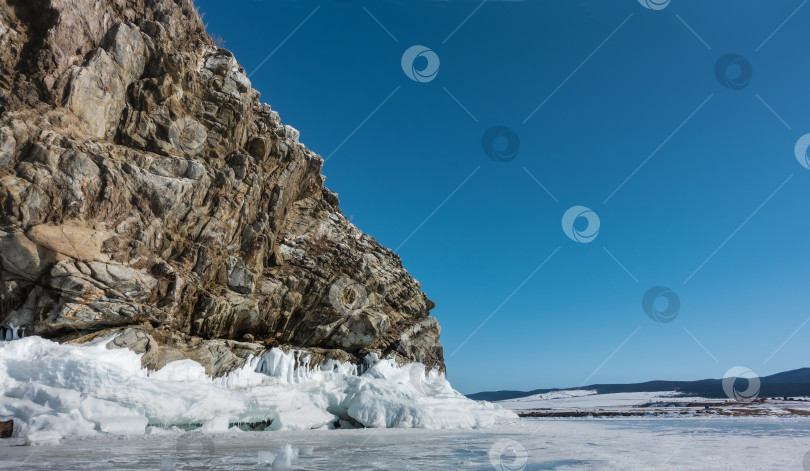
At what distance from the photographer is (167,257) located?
2462 cm

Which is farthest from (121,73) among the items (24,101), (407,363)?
(407,363)

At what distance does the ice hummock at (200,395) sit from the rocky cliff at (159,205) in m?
1.10

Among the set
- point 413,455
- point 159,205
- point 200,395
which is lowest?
point 413,455

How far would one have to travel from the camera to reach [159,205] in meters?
24.2

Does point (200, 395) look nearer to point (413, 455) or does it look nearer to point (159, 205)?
point (159, 205)

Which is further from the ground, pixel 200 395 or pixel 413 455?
pixel 200 395

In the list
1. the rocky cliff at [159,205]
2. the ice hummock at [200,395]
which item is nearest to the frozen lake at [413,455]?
the ice hummock at [200,395]

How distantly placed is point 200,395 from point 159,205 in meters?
9.71

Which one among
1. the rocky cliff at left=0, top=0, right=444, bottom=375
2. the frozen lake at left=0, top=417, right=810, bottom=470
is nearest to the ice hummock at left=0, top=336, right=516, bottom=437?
the rocky cliff at left=0, top=0, right=444, bottom=375

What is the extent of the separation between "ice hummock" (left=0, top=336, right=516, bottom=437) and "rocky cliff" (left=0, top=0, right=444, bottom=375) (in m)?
1.10

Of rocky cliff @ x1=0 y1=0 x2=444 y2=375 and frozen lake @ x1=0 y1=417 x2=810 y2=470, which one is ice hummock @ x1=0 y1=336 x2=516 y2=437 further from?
frozen lake @ x1=0 y1=417 x2=810 y2=470

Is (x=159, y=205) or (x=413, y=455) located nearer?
(x=413, y=455)

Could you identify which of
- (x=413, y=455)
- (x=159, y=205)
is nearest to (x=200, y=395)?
(x=159, y=205)

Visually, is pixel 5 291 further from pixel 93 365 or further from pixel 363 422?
pixel 363 422
